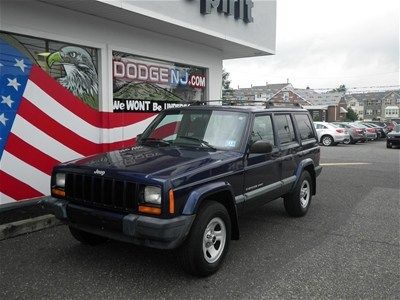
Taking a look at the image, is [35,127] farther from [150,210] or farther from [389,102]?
[389,102]

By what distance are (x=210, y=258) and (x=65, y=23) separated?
5260 millimetres

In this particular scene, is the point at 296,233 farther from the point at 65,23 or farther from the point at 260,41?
the point at 260,41

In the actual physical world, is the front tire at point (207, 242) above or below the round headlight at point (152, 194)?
below

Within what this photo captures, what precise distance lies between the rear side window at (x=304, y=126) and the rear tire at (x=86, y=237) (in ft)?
12.2

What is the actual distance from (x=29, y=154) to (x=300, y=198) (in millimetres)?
4749

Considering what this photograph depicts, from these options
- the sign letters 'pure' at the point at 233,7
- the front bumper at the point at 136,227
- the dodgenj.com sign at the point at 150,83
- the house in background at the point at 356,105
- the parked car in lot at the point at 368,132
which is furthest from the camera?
the house in background at the point at 356,105

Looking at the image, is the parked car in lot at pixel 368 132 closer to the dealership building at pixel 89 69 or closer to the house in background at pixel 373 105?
the dealership building at pixel 89 69

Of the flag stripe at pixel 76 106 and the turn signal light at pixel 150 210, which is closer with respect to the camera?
the turn signal light at pixel 150 210

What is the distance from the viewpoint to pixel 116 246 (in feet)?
17.0

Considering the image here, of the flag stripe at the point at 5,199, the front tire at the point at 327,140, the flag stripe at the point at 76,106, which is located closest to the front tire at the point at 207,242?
the flag stripe at the point at 5,199

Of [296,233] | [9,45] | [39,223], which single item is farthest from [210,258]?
[9,45]

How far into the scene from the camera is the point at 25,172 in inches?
274

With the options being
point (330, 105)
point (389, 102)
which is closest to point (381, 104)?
point (389, 102)

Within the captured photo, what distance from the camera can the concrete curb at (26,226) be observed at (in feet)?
17.8
